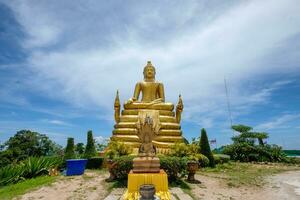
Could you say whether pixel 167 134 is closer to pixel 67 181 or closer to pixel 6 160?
pixel 67 181

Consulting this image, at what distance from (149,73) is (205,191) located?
13.3m

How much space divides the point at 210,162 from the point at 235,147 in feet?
22.4

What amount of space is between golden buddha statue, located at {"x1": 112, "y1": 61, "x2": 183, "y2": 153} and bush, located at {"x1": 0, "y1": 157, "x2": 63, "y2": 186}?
5.26 m

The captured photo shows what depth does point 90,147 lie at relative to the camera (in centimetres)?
1912

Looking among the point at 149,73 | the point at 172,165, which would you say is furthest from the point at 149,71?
the point at 172,165

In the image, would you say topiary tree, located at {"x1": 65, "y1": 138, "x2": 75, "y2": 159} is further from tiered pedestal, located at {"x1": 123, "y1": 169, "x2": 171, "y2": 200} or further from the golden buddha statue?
tiered pedestal, located at {"x1": 123, "y1": 169, "x2": 171, "y2": 200}

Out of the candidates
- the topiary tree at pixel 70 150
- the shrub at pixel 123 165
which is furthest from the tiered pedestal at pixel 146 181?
the topiary tree at pixel 70 150

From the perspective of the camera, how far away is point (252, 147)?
2311 cm

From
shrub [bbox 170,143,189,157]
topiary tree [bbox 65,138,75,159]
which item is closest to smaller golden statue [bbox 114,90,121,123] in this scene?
topiary tree [bbox 65,138,75,159]

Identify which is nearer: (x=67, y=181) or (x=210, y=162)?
(x=67, y=181)

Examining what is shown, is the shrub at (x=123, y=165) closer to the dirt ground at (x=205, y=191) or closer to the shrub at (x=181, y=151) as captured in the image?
the dirt ground at (x=205, y=191)

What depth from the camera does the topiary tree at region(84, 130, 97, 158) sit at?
61.5ft

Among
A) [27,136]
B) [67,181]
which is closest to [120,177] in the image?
[67,181]

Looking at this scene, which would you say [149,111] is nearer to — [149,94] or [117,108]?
[149,94]
